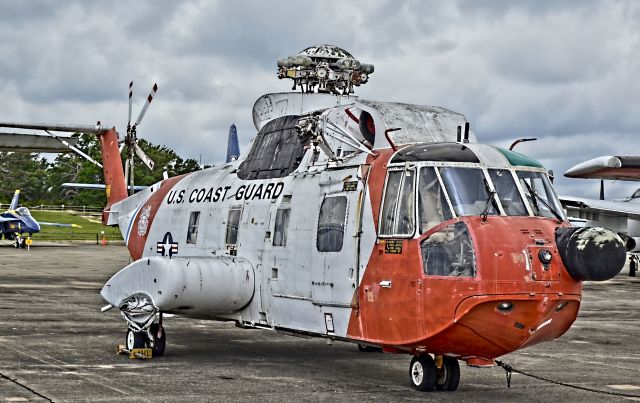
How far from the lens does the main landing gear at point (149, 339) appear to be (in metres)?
14.2

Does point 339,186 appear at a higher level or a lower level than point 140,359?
higher

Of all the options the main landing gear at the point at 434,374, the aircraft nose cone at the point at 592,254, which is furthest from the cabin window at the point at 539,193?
the main landing gear at the point at 434,374

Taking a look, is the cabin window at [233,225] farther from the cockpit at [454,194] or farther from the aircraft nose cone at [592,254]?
the aircraft nose cone at [592,254]

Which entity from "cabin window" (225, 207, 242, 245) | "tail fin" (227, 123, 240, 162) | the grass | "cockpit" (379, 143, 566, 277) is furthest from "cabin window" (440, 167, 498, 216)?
the grass

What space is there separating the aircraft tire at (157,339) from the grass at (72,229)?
2178 inches

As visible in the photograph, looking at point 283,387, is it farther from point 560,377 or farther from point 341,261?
point 560,377

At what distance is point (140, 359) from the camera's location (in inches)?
560

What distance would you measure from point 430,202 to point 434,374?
2.16m

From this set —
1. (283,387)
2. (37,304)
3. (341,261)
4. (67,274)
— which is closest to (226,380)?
(283,387)

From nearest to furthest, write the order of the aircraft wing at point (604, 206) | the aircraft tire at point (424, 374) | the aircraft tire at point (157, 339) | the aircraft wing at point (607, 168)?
1. the aircraft tire at point (424, 374)
2. the aircraft tire at point (157, 339)
3. the aircraft wing at point (607, 168)
4. the aircraft wing at point (604, 206)

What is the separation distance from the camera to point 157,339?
47.9 feet

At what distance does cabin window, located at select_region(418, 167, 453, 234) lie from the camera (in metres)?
10.4

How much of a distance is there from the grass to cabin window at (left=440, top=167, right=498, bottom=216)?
60.3 m

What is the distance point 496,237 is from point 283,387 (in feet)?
11.6
